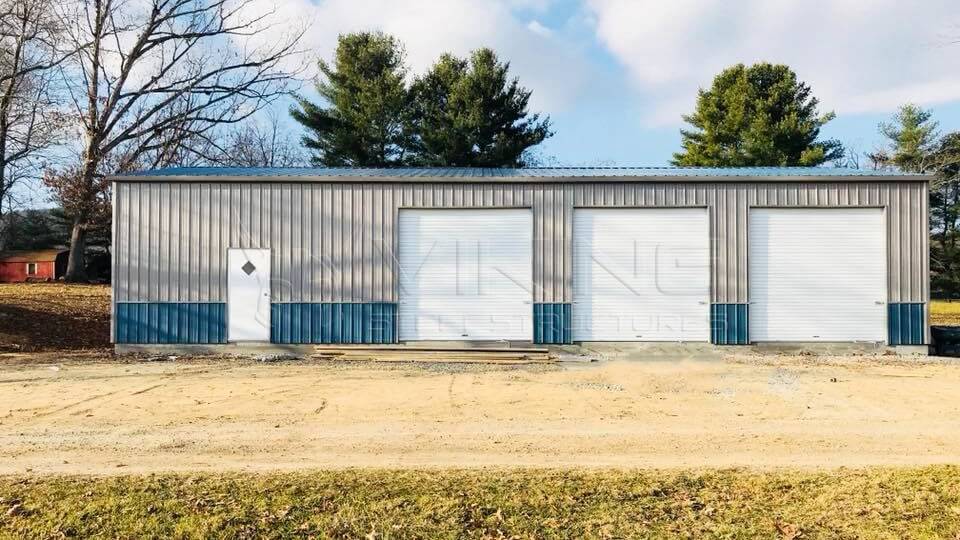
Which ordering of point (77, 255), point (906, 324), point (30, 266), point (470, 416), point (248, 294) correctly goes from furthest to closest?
point (30, 266)
point (77, 255)
point (248, 294)
point (906, 324)
point (470, 416)

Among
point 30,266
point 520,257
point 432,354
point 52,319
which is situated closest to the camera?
point 432,354

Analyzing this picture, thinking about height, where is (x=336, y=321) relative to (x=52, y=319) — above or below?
above

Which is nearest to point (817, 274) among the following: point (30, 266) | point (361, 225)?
point (361, 225)

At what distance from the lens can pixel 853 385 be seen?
1103 centimetres

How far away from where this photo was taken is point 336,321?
15.4 meters

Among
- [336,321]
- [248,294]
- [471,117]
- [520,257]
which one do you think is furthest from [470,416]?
[471,117]

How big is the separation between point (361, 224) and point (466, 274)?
266cm

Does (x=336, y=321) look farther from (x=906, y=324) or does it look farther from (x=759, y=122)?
(x=759, y=122)

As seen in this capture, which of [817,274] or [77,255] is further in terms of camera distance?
[77,255]

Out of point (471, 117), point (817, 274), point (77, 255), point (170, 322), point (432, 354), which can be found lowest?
point (432, 354)

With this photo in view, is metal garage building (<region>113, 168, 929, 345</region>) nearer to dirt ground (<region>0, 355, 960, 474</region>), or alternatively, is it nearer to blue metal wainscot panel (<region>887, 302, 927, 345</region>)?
blue metal wainscot panel (<region>887, 302, 927, 345</region>)

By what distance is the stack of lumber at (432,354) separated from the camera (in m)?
→ 14.6

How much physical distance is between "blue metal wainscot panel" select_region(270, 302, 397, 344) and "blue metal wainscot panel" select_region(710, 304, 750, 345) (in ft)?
24.0

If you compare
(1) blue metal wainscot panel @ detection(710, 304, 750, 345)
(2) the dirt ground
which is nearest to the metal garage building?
(1) blue metal wainscot panel @ detection(710, 304, 750, 345)
